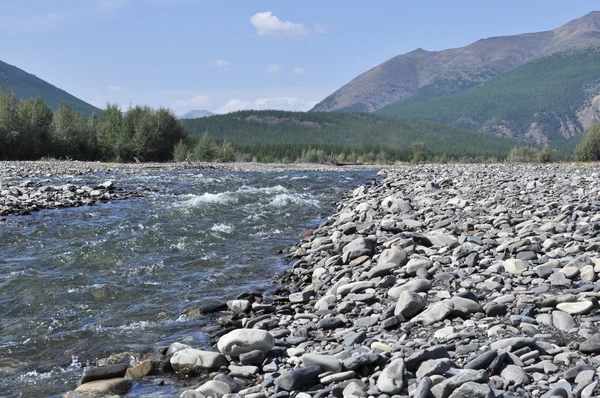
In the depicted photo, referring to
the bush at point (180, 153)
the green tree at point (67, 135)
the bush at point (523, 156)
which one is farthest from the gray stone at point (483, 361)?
the bush at point (523, 156)

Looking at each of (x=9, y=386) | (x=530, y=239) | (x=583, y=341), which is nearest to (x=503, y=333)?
(x=583, y=341)

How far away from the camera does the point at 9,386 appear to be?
500 centimetres

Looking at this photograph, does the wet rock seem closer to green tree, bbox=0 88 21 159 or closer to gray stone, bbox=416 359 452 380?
gray stone, bbox=416 359 452 380

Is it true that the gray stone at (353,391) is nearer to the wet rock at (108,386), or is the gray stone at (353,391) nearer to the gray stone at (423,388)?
the gray stone at (423,388)

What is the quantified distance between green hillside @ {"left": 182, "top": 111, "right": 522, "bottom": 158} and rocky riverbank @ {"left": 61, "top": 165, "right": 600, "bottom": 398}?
443 feet

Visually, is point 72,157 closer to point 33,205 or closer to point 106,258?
point 33,205

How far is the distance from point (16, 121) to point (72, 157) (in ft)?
15.3


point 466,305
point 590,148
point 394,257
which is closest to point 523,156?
point 590,148

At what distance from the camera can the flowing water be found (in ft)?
19.2

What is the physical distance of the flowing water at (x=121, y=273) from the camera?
5848mm

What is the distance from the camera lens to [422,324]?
5.23 m

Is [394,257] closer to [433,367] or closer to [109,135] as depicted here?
[433,367]

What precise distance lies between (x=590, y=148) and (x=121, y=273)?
173 feet

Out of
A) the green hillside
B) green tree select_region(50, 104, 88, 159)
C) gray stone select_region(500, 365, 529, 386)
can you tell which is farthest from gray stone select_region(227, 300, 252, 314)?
the green hillside
